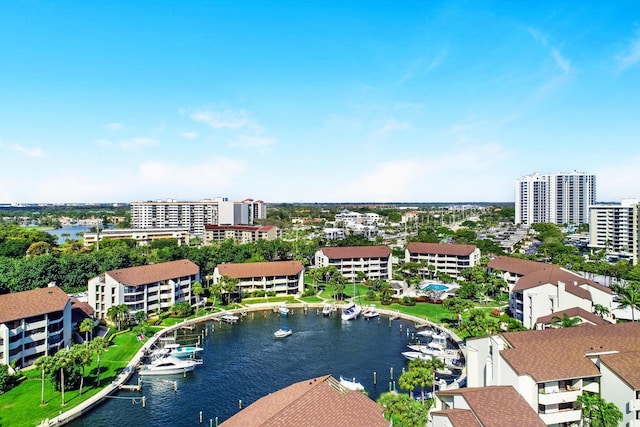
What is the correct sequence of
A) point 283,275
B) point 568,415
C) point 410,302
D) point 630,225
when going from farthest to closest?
point 630,225 < point 283,275 < point 410,302 < point 568,415

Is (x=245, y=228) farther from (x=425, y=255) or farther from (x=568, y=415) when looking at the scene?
(x=568, y=415)

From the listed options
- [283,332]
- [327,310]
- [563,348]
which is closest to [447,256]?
[327,310]

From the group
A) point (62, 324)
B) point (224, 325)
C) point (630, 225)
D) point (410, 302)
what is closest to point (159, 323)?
point (224, 325)

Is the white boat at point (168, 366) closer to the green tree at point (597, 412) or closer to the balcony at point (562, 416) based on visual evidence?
the balcony at point (562, 416)

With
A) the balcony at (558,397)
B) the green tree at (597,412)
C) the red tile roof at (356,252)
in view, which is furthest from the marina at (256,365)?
the red tile roof at (356,252)

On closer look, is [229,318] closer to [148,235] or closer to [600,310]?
[600,310]
